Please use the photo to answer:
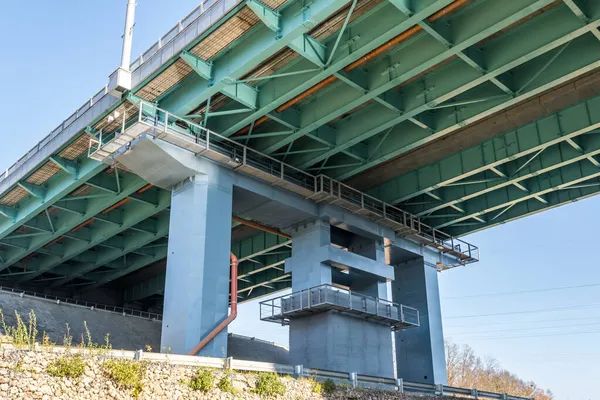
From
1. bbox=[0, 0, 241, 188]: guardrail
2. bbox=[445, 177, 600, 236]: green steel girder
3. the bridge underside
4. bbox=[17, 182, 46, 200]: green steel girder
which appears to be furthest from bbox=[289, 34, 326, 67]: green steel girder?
bbox=[17, 182, 46, 200]: green steel girder

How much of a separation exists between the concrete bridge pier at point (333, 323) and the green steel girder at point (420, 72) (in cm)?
516

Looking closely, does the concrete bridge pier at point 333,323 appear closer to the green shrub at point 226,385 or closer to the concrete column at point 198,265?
the concrete column at point 198,265

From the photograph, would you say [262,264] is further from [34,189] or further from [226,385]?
[226,385]

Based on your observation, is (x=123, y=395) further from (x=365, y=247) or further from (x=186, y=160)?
(x=365, y=247)

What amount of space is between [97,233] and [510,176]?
85.5 ft

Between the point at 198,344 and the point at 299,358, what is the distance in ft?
26.5

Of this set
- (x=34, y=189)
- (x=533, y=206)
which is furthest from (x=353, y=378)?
(x=34, y=189)

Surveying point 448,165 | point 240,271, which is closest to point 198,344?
point 448,165

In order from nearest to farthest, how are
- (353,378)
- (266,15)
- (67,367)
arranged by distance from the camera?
(67,367) → (266,15) → (353,378)

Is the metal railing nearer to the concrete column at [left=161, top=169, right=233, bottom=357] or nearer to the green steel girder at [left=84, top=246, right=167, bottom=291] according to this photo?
the concrete column at [left=161, top=169, right=233, bottom=357]

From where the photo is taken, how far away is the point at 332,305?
102 ft

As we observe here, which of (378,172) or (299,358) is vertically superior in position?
(378,172)

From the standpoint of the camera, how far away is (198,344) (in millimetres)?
26062

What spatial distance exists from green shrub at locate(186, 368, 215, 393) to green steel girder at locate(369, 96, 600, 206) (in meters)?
19.2
